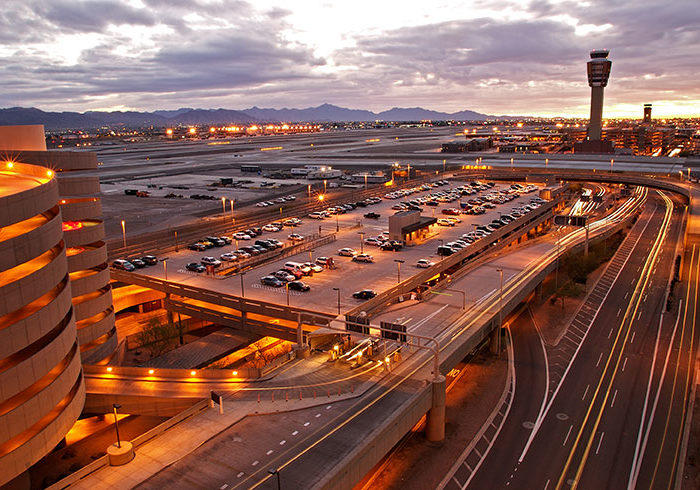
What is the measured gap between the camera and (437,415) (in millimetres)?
34000

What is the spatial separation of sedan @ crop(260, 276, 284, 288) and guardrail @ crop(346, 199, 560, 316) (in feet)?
37.7

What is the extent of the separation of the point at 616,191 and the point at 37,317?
15760cm

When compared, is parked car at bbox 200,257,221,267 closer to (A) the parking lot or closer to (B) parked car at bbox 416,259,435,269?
(A) the parking lot

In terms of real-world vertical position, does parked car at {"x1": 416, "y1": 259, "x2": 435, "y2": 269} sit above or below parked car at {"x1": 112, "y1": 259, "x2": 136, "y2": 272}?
below

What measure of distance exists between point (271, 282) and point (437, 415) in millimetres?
27603

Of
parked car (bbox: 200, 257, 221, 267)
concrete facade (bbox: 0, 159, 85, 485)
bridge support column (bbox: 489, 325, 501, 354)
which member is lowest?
bridge support column (bbox: 489, 325, 501, 354)

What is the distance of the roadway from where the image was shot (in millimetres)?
31203

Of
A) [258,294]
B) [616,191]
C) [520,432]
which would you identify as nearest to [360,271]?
[258,294]

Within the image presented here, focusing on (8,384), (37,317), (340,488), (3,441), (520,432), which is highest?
(37,317)

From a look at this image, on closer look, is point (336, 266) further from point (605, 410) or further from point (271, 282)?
point (605, 410)

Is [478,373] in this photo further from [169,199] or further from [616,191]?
[616,191]

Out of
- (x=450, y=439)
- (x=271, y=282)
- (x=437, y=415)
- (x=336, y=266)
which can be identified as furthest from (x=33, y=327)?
(x=336, y=266)

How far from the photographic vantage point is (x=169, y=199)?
124875mm

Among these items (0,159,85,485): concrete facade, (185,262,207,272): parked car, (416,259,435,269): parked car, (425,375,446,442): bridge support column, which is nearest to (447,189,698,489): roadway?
(425,375,446,442): bridge support column
